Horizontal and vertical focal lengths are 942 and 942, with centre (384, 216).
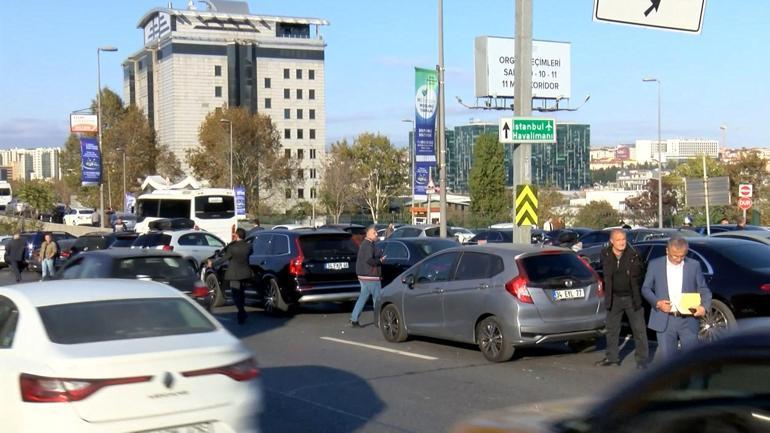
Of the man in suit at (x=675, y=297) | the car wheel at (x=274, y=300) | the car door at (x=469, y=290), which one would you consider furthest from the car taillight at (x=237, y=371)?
the car wheel at (x=274, y=300)

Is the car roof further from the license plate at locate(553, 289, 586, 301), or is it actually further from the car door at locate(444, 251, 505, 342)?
the license plate at locate(553, 289, 586, 301)

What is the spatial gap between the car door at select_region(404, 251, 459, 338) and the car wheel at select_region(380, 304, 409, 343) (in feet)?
0.73

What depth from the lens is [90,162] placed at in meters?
51.4

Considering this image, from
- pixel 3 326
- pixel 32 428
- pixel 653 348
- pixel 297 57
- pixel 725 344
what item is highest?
pixel 297 57

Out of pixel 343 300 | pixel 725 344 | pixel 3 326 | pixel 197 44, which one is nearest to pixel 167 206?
pixel 343 300

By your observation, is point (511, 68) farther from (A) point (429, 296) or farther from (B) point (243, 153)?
(A) point (429, 296)

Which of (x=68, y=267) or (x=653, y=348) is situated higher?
(x=68, y=267)

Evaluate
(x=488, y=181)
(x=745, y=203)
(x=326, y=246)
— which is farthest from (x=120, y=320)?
(x=488, y=181)

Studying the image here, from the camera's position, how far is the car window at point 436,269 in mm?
13539

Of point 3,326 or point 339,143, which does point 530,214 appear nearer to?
point 3,326

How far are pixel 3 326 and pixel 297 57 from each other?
107 m

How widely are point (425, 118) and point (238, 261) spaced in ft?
54.3

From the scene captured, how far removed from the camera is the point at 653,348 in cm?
1361

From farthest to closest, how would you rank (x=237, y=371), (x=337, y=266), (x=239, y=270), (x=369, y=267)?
(x=337, y=266) < (x=239, y=270) < (x=369, y=267) < (x=237, y=371)
